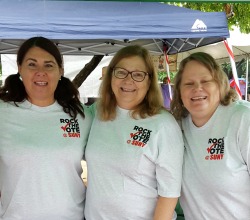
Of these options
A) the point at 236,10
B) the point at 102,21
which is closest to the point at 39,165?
the point at 102,21

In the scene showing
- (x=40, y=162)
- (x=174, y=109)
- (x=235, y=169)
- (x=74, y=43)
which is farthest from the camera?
(x=74, y=43)

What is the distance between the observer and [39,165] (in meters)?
1.90

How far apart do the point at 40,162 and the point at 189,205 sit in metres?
0.86

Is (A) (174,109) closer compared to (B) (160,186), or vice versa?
(B) (160,186)

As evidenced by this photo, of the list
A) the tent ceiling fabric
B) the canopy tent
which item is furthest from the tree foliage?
the tent ceiling fabric

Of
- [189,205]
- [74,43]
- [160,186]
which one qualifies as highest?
[74,43]

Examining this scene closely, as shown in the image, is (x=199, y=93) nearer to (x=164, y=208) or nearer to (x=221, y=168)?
(x=221, y=168)

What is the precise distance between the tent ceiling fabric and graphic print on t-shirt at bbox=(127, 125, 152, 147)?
2.12 metres

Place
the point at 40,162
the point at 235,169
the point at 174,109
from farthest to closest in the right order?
the point at 174,109 < the point at 40,162 < the point at 235,169

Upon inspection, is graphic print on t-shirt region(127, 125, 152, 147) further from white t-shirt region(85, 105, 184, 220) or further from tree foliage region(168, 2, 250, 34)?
tree foliage region(168, 2, 250, 34)

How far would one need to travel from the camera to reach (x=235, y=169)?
1782mm

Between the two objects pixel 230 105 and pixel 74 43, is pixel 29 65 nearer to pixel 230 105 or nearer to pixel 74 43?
pixel 230 105

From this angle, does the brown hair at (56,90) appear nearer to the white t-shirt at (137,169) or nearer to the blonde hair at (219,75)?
the white t-shirt at (137,169)

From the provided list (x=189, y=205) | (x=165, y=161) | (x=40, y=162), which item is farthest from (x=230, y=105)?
(x=40, y=162)
